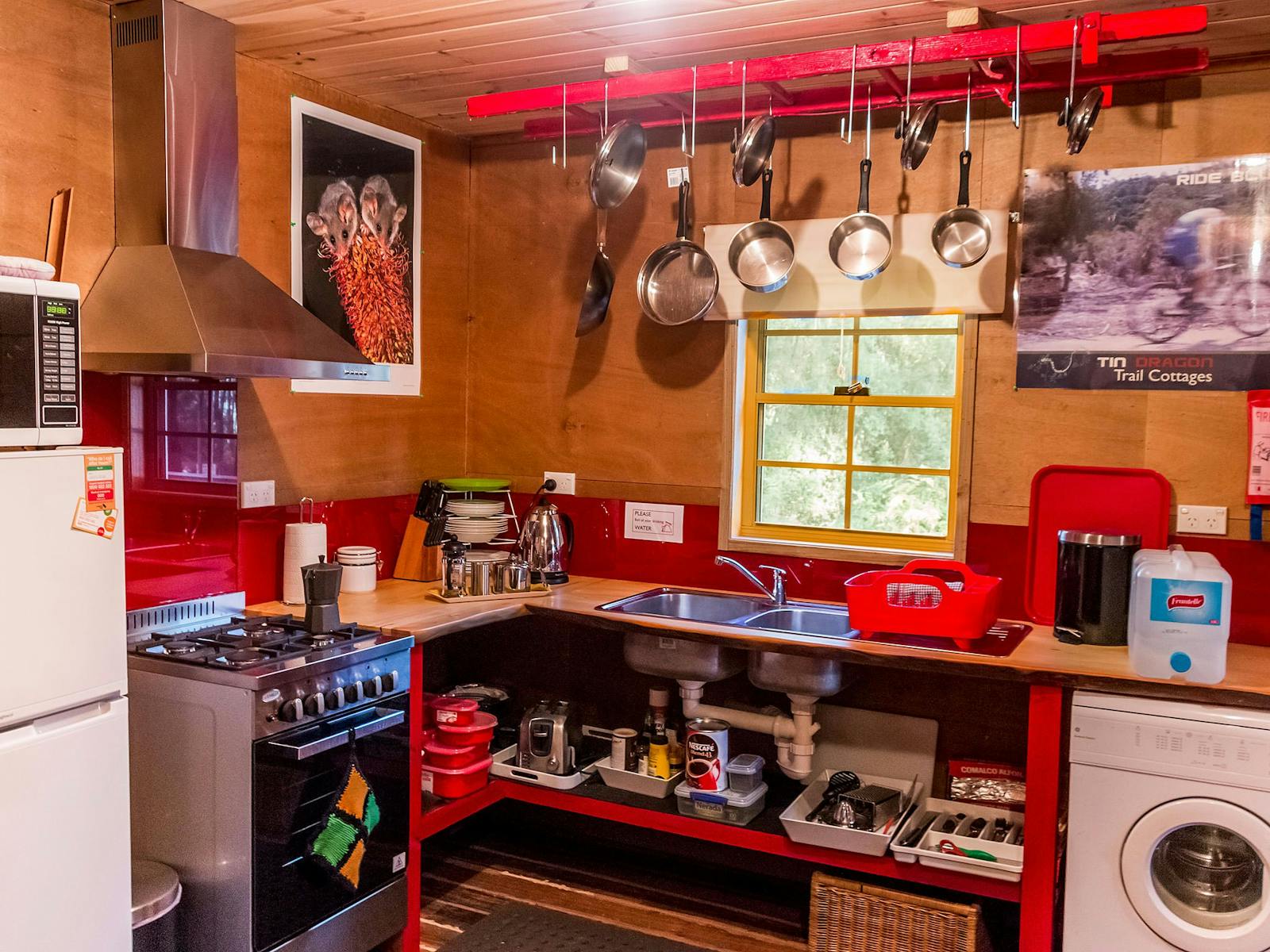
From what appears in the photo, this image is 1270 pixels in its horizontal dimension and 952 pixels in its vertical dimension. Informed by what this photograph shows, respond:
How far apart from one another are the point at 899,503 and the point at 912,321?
0.61 metres

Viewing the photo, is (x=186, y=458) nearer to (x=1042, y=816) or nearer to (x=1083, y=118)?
(x=1042, y=816)

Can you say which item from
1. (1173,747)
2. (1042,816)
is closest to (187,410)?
(1042,816)

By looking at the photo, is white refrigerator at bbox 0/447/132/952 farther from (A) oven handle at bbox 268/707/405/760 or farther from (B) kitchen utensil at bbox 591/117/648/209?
(B) kitchen utensil at bbox 591/117/648/209

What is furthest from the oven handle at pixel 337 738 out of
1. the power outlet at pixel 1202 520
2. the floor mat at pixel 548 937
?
the power outlet at pixel 1202 520

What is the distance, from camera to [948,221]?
3148 mm

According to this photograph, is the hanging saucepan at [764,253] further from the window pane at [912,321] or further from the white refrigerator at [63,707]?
the white refrigerator at [63,707]

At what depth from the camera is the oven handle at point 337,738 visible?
2.52m

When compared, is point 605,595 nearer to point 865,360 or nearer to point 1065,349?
point 865,360

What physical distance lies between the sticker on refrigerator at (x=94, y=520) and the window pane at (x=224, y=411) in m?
0.88

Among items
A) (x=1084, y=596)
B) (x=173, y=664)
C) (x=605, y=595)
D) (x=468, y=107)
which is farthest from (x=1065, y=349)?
(x=173, y=664)

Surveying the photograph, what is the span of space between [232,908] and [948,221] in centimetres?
270

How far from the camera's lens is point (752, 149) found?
3061 mm

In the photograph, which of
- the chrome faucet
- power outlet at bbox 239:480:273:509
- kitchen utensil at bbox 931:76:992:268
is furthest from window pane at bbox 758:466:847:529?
power outlet at bbox 239:480:273:509

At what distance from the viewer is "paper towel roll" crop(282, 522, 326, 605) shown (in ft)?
10.8
